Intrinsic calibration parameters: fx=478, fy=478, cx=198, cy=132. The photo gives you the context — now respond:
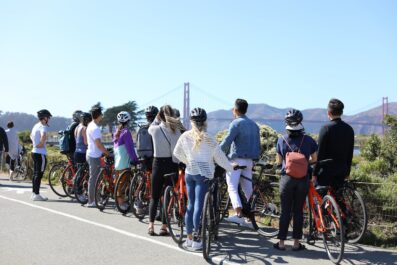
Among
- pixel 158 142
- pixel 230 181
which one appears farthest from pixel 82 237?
pixel 230 181

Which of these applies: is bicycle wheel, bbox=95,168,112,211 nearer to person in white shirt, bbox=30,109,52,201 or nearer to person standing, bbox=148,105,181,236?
person in white shirt, bbox=30,109,52,201

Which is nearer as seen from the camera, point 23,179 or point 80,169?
point 80,169

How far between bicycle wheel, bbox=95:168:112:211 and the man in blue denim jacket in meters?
3.04

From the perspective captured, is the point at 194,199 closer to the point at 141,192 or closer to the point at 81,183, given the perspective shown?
the point at 141,192

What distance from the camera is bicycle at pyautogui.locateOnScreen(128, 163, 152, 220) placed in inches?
315

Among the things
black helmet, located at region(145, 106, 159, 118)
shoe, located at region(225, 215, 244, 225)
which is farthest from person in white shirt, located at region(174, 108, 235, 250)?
black helmet, located at region(145, 106, 159, 118)

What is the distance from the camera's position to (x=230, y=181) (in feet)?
22.6

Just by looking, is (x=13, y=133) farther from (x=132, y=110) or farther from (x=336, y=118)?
(x=132, y=110)

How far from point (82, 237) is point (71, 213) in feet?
6.73

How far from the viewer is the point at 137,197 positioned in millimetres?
8047

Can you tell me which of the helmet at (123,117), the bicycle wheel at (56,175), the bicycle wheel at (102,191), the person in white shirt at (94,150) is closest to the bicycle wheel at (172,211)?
the helmet at (123,117)

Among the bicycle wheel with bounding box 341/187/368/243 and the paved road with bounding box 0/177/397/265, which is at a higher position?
the bicycle wheel with bounding box 341/187/368/243

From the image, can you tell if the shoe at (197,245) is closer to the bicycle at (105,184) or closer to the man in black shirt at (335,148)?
the man in black shirt at (335,148)

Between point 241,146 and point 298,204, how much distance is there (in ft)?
4.64
